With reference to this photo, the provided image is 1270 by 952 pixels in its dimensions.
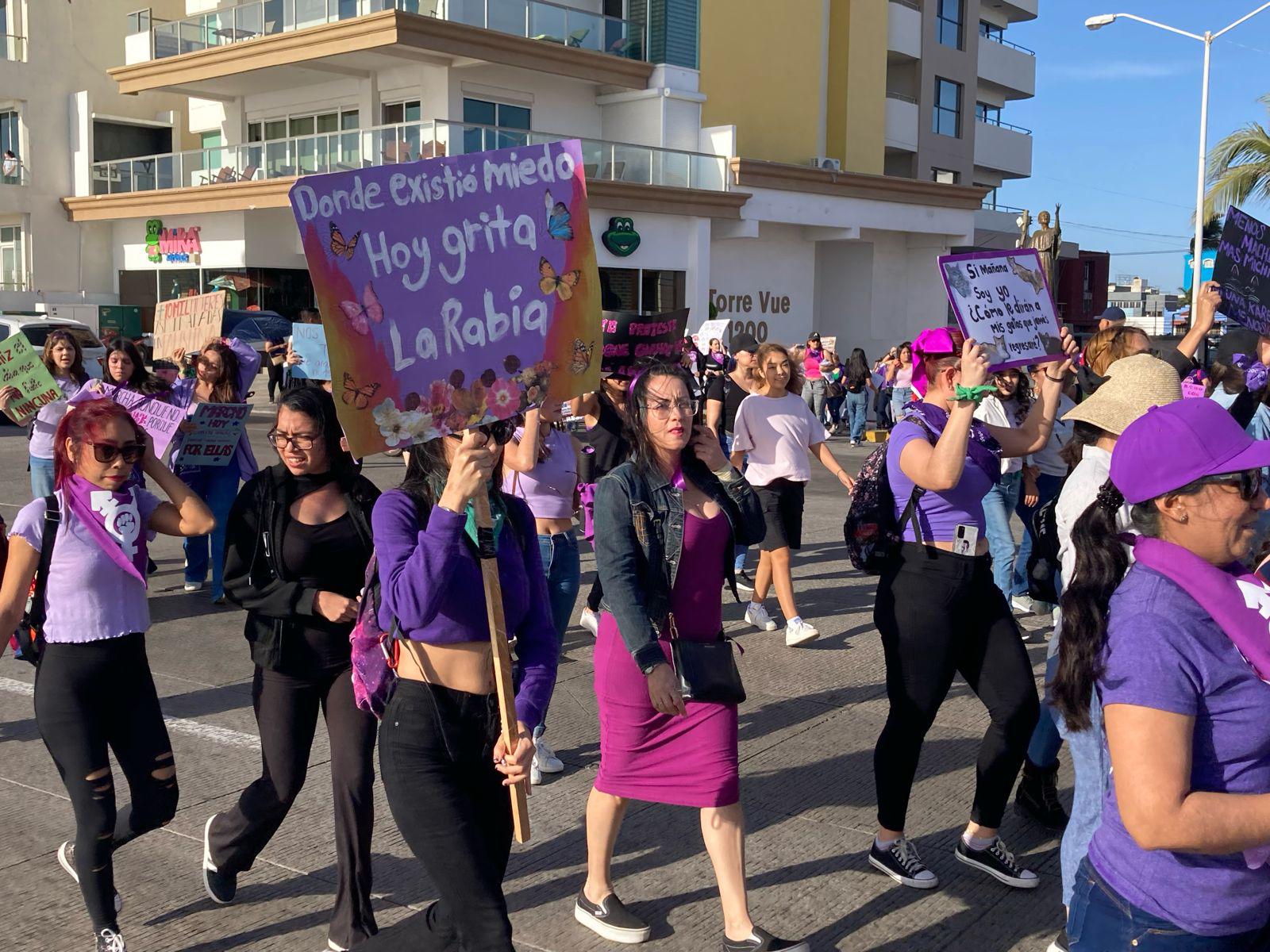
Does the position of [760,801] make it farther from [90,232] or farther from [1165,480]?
[90,232]

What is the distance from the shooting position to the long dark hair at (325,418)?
400 centimetres

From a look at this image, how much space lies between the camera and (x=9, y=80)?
3262 centimetres

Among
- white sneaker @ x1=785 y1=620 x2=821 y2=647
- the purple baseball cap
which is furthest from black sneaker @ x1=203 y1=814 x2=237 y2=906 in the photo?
white sneaker @ x1=785 y1=620 x2=821 y2=647

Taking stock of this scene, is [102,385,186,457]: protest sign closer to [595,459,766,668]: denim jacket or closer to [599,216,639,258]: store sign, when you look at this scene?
[595,459,766,668]: denim jacket

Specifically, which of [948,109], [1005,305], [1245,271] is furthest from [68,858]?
[948,109]

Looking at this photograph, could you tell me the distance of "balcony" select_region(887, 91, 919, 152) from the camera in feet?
127

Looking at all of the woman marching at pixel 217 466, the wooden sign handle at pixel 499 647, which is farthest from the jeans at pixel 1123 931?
the woman marching at pixel 217 466

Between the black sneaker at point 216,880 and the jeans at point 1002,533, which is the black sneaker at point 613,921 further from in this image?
the jeans at point 1002,533

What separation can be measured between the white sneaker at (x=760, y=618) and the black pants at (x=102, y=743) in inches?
Result: 190

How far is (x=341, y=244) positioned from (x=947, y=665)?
8.18 ft

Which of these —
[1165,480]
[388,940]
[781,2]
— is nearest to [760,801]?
[388,940]

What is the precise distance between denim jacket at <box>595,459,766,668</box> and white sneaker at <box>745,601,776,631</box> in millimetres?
4336

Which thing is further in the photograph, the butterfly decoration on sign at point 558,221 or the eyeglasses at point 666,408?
the eyeglasses at point 666,408

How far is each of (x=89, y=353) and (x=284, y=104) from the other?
13936mm
